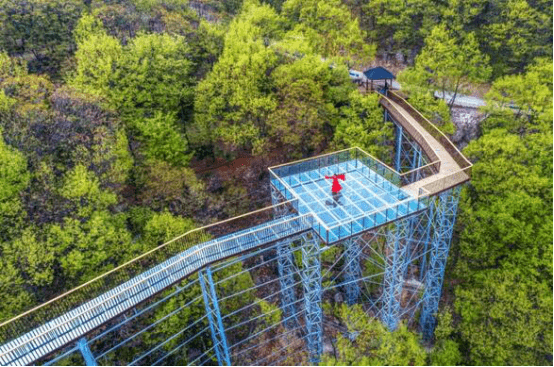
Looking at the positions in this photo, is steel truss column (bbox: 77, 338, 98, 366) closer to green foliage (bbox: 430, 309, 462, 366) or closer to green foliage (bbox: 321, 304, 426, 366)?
green foliage (bbox: 321, 304, 426, 366)

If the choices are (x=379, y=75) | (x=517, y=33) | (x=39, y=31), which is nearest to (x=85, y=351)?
(x=39, y=31)

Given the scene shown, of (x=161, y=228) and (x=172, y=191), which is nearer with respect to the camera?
(x=161, y=228)

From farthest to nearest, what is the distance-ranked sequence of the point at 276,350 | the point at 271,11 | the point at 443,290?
the point at 271,11
the point at 443,290
the point at 276,350

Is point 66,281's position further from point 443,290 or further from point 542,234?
point 542,234

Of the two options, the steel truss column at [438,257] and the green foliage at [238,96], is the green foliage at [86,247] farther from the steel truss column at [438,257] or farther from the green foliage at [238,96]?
the steel truss column at [438,257]

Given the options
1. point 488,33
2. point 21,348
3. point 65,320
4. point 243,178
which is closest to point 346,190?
point 243,178

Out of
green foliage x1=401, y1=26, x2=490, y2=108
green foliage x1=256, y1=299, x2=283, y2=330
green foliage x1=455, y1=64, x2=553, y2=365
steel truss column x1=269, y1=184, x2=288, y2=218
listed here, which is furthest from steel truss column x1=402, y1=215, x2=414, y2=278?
green foliage x1=401, y1=26, x2=490, y2=108

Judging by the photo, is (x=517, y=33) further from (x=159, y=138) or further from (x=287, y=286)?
(x=159, y=138)

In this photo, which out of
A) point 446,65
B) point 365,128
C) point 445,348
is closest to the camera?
point 445,348
